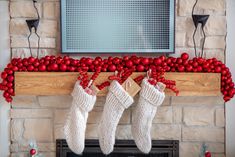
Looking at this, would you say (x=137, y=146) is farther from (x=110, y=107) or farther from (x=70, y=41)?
(x=70, y=41)

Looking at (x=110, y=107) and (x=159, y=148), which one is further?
(x=159, y=148)

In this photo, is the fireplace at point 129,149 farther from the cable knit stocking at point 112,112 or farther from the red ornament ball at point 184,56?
Result: the red ornament ball at point 184,56

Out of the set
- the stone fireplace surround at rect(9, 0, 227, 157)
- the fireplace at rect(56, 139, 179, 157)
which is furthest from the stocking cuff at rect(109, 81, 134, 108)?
the fireplace at rect(56, 139, 179, 157)

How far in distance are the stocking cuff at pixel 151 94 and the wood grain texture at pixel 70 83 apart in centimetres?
7

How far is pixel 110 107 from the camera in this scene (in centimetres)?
197

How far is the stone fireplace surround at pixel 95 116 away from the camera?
213cm

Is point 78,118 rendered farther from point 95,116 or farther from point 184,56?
point 184,56

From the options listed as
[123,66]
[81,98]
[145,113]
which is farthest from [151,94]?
[81,98]

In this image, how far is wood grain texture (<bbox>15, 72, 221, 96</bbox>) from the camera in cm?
197

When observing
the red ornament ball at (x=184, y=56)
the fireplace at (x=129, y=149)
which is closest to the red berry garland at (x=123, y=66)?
Result: the red ornament ball at (x=184, y=56)

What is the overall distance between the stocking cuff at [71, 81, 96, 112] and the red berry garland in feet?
0.32

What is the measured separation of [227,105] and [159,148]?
496mm

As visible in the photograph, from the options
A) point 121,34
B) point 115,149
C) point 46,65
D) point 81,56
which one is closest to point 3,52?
point 46,65

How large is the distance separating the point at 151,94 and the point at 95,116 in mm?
429
